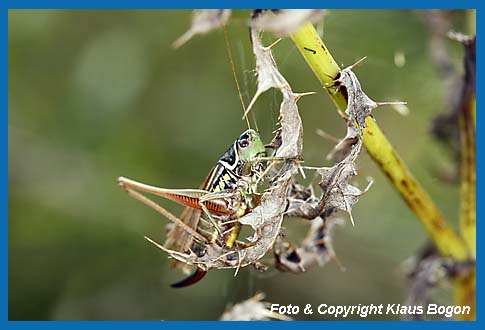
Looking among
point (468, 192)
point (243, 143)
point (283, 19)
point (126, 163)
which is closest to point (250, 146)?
point (243, 143)

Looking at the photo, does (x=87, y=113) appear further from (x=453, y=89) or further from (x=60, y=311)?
(x=453, y=89)

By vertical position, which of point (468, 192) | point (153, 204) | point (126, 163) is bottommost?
point (153, 204)

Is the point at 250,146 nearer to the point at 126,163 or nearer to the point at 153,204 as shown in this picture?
the point at 153,204

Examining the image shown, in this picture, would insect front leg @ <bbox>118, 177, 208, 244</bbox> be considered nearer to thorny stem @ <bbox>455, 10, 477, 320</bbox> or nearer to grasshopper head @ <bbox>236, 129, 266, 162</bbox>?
grasshopper head @ <bbox>236, 129, 266, 162</bbox>

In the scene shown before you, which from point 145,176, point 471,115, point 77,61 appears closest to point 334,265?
point 145,176

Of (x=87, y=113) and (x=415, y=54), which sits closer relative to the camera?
(x=415, y=54)

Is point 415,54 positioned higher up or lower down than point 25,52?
lower down

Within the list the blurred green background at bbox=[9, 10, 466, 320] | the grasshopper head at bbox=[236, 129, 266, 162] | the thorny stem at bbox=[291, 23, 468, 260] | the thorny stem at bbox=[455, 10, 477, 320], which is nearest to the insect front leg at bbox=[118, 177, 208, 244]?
the grasshopper head at bbox=[236, 129, 266, 162]
